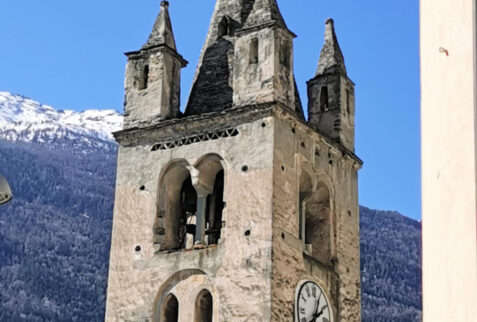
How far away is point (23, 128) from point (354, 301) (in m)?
99.4

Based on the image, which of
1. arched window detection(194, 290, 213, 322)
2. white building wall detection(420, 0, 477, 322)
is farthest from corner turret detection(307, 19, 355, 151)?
white building wall detection(420, 0, 477, 322)

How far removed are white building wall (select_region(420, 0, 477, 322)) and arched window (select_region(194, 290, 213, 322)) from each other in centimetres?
1590

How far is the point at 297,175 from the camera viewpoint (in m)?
23.0

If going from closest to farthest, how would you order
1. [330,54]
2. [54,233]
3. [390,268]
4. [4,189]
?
1. [4,189]
2. [330,54]
3. [390,268]
4. [54,233]

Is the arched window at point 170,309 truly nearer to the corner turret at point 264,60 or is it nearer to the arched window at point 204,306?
the arched window at point 204,306

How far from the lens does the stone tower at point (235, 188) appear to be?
22000mm

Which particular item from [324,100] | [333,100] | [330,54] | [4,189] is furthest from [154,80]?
[4,189]

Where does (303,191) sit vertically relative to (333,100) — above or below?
below

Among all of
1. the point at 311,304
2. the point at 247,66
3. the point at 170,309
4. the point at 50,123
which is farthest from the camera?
the point at 50,123

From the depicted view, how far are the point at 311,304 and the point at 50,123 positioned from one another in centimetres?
10467

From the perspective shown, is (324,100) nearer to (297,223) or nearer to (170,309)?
(297,223)

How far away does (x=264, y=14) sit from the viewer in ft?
77.5

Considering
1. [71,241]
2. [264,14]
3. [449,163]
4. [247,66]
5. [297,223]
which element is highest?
[71,241]

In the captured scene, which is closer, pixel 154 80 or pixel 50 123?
pixel 154 80
